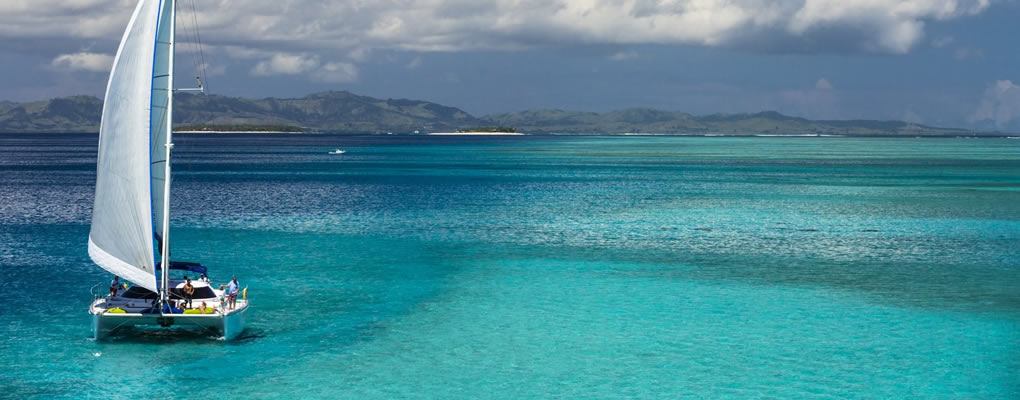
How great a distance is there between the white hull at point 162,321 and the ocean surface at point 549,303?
1.90 ft

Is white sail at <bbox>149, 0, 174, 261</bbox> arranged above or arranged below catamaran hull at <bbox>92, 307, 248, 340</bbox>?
above

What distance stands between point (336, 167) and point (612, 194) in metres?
84.0

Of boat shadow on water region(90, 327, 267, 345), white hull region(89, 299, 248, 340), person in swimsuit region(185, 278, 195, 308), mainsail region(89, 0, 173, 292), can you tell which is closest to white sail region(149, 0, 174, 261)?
mainsail region(89, 0, 173, 292)

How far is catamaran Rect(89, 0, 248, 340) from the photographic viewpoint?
37.1 meters

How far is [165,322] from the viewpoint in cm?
3741

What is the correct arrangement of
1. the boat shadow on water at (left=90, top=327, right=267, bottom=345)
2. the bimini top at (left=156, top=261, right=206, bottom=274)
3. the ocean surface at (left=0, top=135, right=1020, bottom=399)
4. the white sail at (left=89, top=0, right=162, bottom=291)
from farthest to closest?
1. the bimini top at (left=156, top=261, right=206, bottom=274)
2. the boat shadow on water at (left=90, top=327, right=267, bottom=345)
3. the white sail at (left=89, top=0, right=162, bottom=291)
4. the ocean surface at (left=0, top=135, right=1020, bottom=399)

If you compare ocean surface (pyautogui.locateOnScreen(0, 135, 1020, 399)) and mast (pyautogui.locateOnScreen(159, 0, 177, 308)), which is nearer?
ocean surface (pyautogui.locateOnScreen(0, 135, 1020, 399))

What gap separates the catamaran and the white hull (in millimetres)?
38

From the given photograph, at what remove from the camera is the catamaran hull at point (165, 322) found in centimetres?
3738

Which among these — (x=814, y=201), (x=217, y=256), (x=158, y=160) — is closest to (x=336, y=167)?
(x=814, y=201)

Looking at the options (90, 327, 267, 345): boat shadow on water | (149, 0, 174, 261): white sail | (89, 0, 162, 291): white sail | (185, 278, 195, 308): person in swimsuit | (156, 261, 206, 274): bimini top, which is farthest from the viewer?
(156, 261, 206, 274): bimini top

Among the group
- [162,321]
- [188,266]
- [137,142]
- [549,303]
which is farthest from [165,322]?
[549,303]

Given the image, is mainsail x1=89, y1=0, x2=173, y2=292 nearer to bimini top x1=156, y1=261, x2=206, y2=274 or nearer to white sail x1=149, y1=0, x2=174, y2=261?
white sail x1=149, y1=0, x2=174, y2=261

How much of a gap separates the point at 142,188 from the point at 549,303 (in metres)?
19.7
